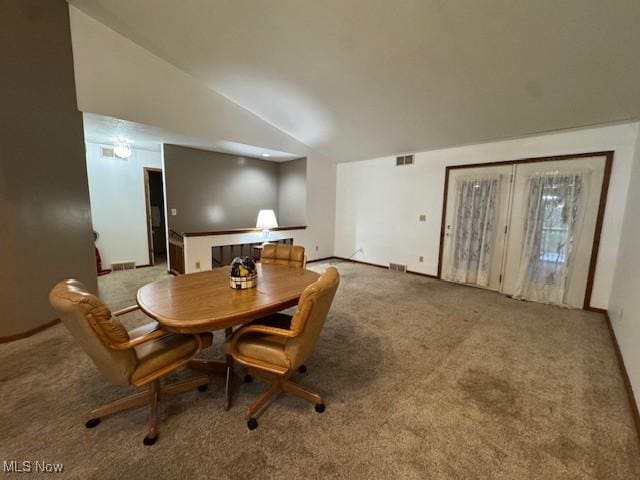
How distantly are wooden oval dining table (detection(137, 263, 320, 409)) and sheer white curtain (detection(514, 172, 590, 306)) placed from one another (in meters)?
Answer: 3.38

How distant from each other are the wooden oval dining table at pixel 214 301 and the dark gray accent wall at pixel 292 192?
371 cm

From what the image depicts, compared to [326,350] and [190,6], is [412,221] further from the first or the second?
[190,6]

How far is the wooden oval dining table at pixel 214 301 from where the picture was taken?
1.45m

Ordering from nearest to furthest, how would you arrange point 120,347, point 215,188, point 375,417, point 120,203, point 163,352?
point 120,347, point 163,352, point 375,417, point 120,203, point 215,188

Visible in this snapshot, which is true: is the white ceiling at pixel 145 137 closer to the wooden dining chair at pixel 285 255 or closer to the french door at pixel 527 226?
the wooden dining chair at pixel 285 255

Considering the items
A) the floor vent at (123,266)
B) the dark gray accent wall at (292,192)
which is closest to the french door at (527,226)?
the dark gray accent wall at (292,192)

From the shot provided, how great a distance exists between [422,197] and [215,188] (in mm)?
4109

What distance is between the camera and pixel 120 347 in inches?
51.6

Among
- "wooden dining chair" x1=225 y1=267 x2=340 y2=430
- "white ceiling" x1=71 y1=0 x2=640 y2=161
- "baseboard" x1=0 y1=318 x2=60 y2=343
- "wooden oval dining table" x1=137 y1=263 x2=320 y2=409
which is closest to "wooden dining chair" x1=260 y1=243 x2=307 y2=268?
"wooden oval dining table" x1=137 y1=263 x2=320 y2=409

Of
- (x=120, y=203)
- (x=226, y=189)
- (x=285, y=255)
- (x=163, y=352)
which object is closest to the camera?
(x=163, y=352)

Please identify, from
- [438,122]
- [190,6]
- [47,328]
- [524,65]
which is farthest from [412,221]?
[47,328]

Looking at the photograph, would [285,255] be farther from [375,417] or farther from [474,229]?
[474,229]

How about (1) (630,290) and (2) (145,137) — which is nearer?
(1) (630,290)

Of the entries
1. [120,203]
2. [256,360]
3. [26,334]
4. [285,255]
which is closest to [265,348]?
[256,360]
